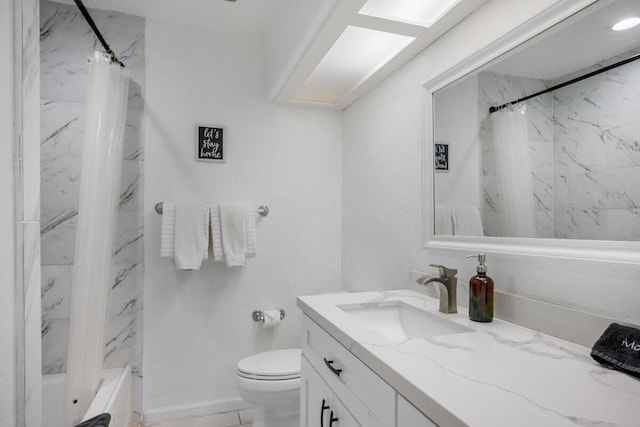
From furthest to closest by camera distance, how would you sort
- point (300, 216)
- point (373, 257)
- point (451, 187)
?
point (300, 216), point (373, 257), point (451, 187)

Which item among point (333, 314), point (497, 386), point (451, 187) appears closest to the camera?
point (497, 386)

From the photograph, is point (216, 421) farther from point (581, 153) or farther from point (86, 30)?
point (86, 30)

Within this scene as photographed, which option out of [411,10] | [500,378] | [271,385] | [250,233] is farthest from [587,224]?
[250,233]

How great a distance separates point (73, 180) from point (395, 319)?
184cm

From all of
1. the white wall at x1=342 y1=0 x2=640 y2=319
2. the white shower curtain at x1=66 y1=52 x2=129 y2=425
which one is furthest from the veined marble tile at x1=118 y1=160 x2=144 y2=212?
the white wall at x1=342 y1=0 x2=640 y2=319

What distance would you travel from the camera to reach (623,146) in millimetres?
914

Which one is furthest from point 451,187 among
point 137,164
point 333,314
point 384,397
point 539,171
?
point 137,164

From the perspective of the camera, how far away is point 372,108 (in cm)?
216

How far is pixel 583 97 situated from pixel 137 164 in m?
2.15

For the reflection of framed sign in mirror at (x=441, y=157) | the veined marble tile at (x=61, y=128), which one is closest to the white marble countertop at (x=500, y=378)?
the reflection of framed sign in mirror at (x=441, y=157)

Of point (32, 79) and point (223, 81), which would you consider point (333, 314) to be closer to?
point (32, 79)

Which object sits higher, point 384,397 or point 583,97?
point 583,97

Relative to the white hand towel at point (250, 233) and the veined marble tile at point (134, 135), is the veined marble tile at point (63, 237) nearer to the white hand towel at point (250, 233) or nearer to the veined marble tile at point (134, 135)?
the veined marble tile at point (134, 135)

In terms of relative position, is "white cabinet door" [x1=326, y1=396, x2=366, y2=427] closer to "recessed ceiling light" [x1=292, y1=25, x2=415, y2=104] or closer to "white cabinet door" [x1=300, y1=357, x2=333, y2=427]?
"white cabinet door" [x1=300, y1=357, x2=333, y2=427]
